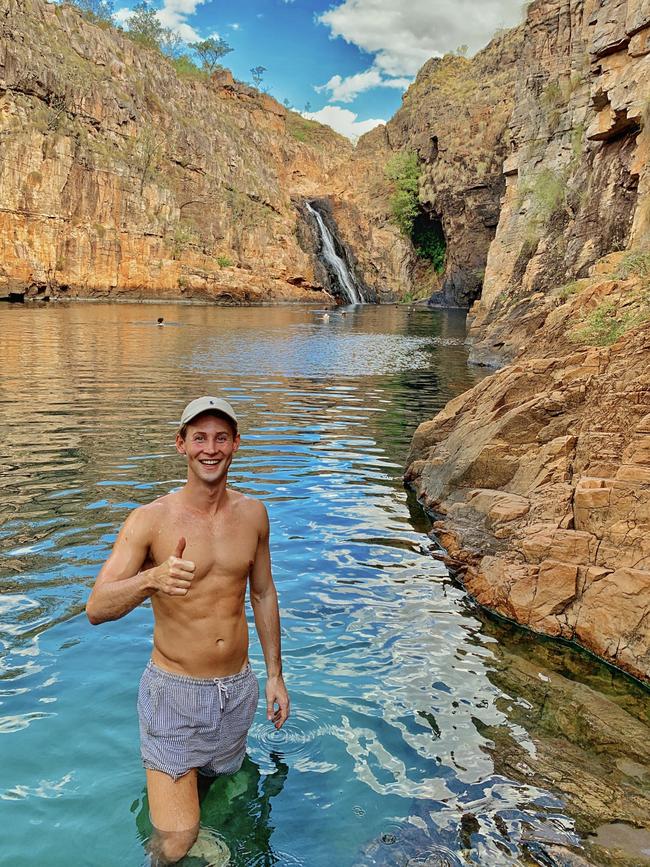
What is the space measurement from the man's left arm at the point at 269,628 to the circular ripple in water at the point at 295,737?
0.47 meters

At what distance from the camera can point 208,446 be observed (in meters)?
3.43

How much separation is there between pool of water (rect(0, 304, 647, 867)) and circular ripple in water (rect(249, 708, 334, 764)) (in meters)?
0.01

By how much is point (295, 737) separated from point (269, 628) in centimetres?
97

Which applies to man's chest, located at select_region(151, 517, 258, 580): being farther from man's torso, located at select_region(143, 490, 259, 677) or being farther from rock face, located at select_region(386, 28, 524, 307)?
rock face, located at select_region(386, 28, 524, 307)

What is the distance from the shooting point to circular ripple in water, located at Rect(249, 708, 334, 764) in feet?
13.9

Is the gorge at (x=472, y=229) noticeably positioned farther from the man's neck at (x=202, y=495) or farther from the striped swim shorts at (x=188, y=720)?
the man's neck at (x=202, y=495)

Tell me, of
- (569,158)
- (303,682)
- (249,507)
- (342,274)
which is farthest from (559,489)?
(342,274)

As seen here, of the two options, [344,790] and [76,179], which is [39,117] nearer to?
[76,179]

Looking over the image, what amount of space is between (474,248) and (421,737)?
57501 millimetres

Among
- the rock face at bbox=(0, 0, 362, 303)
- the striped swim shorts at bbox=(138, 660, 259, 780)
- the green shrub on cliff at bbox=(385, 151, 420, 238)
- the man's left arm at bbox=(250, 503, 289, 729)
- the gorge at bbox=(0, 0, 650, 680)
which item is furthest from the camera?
the green shrub on cliff at bbox=(385, 151, 420, 238)

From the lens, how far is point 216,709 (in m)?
3.44

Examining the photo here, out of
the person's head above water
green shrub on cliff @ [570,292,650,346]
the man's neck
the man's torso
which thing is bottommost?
the man's torso

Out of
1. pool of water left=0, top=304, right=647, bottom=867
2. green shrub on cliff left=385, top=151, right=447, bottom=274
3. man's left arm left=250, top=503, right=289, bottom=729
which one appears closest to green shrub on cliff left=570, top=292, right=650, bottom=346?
pool of water left=0, top=304, right=647, bottom=867

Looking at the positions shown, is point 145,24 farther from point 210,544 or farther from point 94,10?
point 210,544
